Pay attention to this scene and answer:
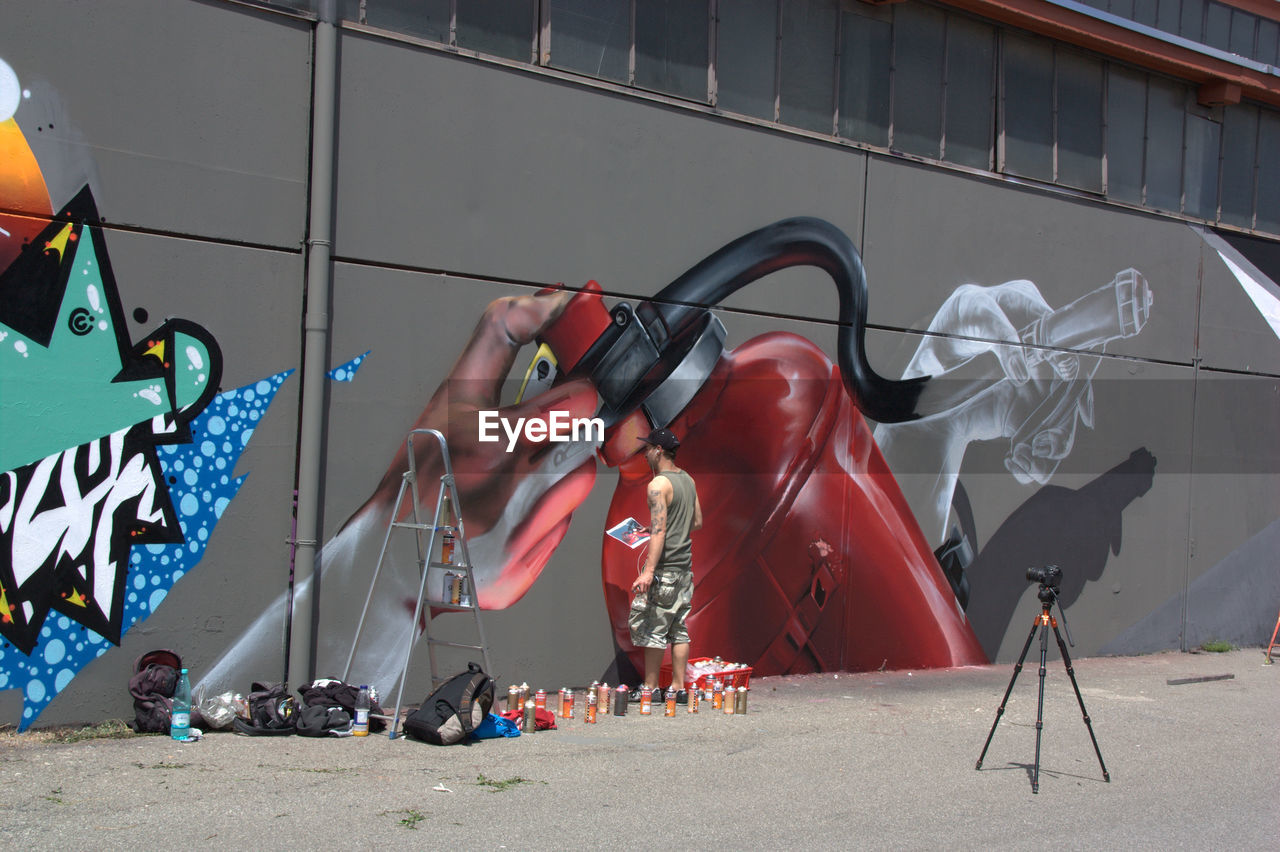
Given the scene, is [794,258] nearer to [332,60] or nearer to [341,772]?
[332,60]

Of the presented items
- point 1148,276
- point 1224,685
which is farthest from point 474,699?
point 1148,276

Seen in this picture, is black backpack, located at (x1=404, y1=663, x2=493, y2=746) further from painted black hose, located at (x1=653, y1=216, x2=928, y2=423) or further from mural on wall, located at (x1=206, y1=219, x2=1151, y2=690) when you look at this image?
painted black hose, located at (x1=653, y1=216, x2=928, y2=423)

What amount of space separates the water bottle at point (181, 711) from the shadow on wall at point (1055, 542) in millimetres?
7233

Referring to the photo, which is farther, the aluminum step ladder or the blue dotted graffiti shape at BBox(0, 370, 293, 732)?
the aluminum step ladder

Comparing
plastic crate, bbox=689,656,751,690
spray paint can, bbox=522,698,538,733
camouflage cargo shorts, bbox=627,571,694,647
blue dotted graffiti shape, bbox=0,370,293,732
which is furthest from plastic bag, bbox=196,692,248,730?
plastic crate, bbox=689,656,751,690

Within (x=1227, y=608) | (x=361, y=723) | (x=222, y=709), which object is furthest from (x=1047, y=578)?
(x=1227, y=608)

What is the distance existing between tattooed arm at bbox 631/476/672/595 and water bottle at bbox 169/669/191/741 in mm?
3091

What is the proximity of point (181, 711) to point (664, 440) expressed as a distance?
3.75m

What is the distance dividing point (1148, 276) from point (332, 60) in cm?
911

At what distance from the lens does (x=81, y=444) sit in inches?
267

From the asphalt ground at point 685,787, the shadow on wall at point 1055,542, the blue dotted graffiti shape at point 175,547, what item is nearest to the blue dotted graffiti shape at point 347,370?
the blue dotted graffiti shape at point 175,547

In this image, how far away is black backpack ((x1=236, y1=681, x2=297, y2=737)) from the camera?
6867mm

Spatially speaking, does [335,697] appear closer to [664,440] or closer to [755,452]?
[664,440]

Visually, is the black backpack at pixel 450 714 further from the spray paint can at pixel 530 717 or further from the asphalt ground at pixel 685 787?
the spray paint can at pixel 530 717
